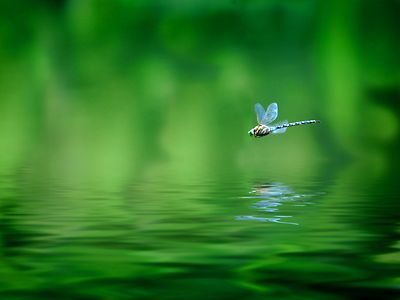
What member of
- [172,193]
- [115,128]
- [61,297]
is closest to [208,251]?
[61,297]

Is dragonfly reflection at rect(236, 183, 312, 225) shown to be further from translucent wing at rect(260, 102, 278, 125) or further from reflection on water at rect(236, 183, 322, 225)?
translucent wing at rect(260, 102, 278, 125)

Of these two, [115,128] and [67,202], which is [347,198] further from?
[115,128]

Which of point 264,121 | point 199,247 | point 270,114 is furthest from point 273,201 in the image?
point 199,247

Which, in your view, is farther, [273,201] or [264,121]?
[264,121]

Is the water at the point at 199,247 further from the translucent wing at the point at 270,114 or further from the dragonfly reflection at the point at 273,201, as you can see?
the translucent wing at the point at 270,114

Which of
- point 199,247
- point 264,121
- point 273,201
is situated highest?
point 264,121

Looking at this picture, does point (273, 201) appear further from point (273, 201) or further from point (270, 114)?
point (270, 114)
